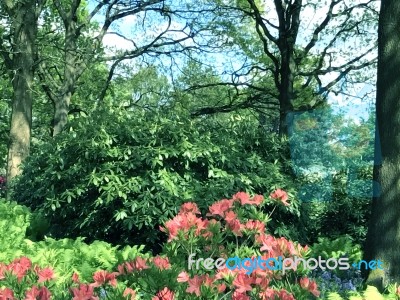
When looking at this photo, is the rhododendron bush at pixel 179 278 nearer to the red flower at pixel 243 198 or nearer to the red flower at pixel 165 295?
the red flower at pixel 165 295

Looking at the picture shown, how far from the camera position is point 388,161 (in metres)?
4.66

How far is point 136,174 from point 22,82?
7712 millimetres

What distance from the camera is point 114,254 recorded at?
4.91m

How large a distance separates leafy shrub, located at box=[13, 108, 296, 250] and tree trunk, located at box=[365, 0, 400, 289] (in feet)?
6.74

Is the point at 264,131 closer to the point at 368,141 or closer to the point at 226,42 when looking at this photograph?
the point at 368,141

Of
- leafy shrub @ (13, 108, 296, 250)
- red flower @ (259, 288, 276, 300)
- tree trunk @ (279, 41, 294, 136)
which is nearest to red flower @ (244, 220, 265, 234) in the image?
red flower @ (259, 288, 276, 300)

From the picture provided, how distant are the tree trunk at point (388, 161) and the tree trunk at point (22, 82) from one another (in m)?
9.87

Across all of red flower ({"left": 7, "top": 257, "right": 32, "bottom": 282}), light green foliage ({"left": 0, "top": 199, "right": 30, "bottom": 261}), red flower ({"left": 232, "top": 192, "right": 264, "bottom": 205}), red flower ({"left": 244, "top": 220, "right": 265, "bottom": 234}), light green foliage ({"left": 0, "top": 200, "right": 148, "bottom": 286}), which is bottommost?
light green foliage ({"left": 0, "top": 200, "right": 148, "bottom": 286})

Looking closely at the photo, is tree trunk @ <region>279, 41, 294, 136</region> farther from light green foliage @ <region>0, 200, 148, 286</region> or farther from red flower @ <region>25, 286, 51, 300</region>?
red flower @ <region>25, 286, 51, 300</region>

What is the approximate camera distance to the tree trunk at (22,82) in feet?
42.7

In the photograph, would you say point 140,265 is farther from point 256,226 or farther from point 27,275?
point 256,226

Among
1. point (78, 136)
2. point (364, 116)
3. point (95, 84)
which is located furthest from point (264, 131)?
point (95, 84)

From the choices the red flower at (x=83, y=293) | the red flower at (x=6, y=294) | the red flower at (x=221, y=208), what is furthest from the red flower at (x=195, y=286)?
the red flower at (x=221, y=208)

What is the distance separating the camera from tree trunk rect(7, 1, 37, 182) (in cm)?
1300
